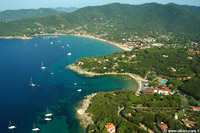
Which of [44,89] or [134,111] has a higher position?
[44,89]

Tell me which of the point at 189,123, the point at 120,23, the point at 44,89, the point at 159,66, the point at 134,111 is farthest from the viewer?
the point at 120,23

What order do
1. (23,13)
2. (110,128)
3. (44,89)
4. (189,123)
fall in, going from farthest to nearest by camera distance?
(23,13), (44,89), (189,123), (110,128)

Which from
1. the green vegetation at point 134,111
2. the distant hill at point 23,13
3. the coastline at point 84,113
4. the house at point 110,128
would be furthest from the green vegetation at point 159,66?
the distant hill at point 23,13

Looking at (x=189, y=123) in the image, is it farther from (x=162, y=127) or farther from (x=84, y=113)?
(x=84, y=113)

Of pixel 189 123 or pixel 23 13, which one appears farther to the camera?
pixel 23 13

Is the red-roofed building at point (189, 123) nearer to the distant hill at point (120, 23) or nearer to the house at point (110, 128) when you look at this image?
the house at point (110, 128)

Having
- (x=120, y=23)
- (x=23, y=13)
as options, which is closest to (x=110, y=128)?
(x=120, y=23)
